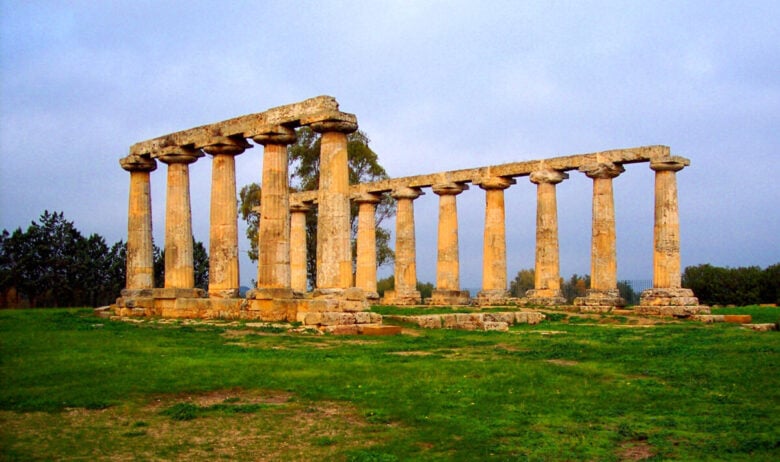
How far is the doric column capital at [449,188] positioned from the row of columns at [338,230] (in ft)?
0.21

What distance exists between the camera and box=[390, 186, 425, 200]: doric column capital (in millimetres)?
44781

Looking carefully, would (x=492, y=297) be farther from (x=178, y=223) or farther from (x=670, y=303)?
(x=178, y=223)

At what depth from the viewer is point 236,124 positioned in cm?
2856

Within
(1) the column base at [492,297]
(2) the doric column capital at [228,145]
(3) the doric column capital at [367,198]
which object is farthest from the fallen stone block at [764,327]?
(3) the doric column capital at [367,198]

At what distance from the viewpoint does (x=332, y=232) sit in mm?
25344

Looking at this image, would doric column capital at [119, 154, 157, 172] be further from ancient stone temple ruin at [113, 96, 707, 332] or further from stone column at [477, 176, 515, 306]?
stone column at [477, 176, 515, 306]

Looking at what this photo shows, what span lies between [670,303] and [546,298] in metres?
6.89

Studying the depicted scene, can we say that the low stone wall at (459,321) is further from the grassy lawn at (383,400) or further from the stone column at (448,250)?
the stone column at (448,250)

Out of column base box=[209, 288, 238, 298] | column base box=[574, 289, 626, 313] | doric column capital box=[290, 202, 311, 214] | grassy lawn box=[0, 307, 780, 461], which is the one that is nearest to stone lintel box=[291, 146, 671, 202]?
doric column capital box=[290, 202, 311, 214]

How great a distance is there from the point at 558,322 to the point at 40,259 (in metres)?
35.8


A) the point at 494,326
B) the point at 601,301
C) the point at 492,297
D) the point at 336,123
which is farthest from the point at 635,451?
the point at 492,297

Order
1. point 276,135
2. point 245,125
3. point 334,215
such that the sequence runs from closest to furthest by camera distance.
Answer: point 334,215 < point 276,135 < point 245,125

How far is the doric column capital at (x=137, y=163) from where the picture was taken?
107 feet

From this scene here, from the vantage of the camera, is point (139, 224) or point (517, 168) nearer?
point (139, 224)
